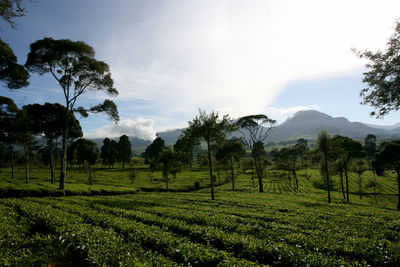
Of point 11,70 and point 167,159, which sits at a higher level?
point 11,70

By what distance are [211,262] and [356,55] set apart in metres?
19.4

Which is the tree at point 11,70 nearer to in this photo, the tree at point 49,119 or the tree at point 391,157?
the tree at point 49,119

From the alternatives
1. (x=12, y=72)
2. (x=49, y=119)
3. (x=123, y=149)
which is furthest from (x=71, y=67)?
(x=123, y=149)

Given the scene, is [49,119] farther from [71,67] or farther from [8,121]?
[71,67]

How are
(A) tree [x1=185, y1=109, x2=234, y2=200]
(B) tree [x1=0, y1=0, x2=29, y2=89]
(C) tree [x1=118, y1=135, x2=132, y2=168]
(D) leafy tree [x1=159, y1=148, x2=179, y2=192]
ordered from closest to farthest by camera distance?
(B) tree [x1=0, y1=0, x2=29, y2=89] → (A) tree [x1=185, y1=109, x2=234, y2=200] → (D) leafy tree [x1=159, y1=148, x2=179, y2=192] → (C) tree [x1=118, y1=135, x2=132, y2=168]

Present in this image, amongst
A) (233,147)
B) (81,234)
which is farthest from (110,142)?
(81,234)

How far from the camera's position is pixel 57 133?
35.6 m

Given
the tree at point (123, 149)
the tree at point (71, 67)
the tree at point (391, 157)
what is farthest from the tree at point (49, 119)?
the tree at point (391, 157)

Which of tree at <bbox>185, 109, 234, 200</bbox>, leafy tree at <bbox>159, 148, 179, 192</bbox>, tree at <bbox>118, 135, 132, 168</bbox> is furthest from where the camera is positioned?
tree at <bbox>118, 135, 132, 168</bbox>

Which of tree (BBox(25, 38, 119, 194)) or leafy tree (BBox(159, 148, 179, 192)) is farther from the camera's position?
leafy tree (BBox(159, 148, 179, 192))

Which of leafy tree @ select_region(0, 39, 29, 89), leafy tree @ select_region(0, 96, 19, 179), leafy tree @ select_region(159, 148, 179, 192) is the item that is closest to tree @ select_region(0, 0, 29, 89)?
leafy tree @ select_region(0, 39, 29, 89)

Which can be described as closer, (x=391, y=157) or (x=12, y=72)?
(x=12, y=72)

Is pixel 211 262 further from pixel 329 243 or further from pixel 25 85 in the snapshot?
pixel 25 85

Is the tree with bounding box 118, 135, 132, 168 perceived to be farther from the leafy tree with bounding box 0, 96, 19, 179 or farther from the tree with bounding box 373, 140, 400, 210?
the tree with bounding box 373, 140, 400, 210
